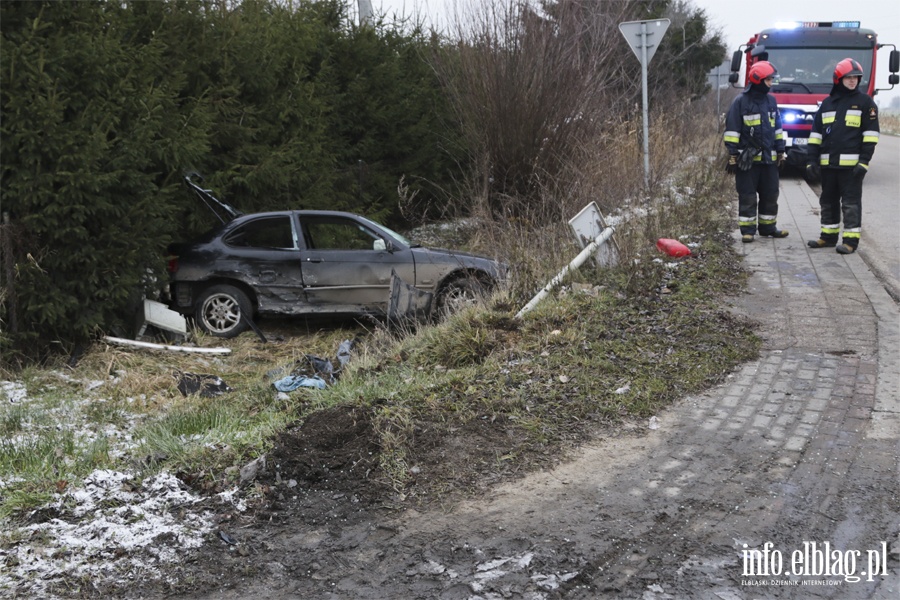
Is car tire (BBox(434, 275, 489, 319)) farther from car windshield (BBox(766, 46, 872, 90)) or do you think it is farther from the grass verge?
car windshield (BBox(766, 46, 872, 90))

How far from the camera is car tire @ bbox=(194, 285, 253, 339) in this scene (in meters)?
9.48

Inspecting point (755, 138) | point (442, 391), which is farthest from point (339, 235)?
point (442, 391)

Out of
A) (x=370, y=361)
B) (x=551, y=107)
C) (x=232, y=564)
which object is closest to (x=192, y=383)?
(x=370, y=361)

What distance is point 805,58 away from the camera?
1734 centimetres

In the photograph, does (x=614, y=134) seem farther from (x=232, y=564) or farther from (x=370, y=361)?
(x=232, y=564)

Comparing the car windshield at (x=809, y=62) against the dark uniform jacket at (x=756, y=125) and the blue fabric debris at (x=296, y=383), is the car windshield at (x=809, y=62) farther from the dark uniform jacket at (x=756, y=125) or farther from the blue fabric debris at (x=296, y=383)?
the blue fabric debris at (x=296, y=383)

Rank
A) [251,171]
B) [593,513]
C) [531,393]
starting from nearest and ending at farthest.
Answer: [593,513], [531,393], [251,171]

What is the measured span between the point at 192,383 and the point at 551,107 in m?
7.48

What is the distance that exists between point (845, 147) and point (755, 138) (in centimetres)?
96

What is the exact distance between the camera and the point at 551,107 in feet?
42.1

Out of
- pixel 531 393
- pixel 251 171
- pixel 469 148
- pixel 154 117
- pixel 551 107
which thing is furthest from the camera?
pixel 469 148

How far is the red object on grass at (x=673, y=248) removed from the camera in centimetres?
907

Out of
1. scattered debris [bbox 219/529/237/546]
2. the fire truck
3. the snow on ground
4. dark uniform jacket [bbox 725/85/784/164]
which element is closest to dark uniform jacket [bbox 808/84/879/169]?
dark uniform jacket [bbox 725/85/784/164]

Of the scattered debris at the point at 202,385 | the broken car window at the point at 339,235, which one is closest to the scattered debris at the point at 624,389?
the scattered debris at the point at 202,385
